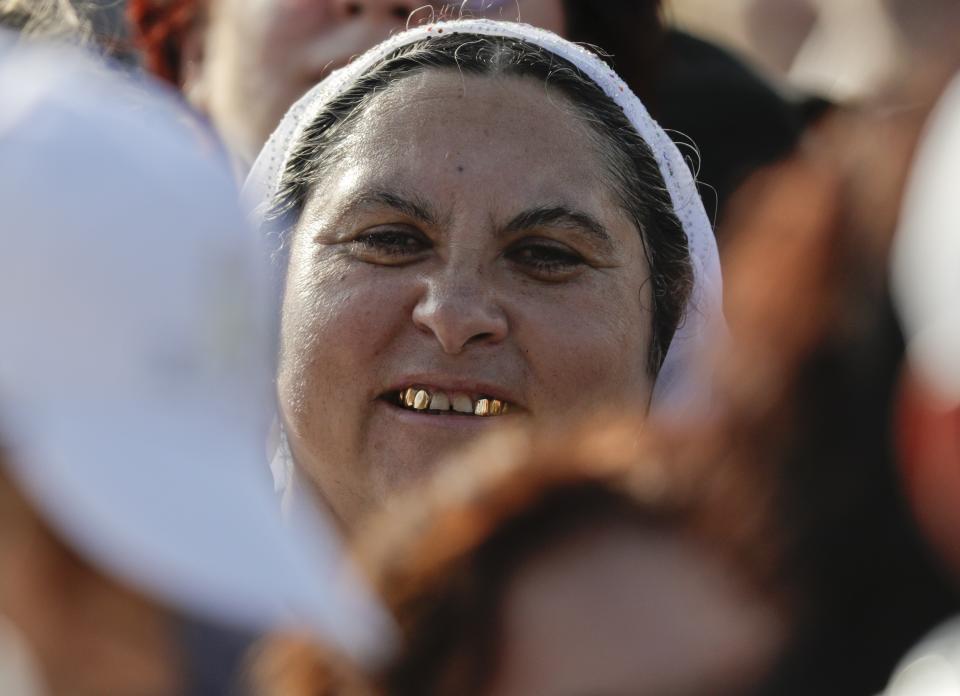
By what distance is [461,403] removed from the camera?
246cm

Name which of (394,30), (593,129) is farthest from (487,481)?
(394,30)

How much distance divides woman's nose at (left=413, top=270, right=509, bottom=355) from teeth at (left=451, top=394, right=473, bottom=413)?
0.07 m

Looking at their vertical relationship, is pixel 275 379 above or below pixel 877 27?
below

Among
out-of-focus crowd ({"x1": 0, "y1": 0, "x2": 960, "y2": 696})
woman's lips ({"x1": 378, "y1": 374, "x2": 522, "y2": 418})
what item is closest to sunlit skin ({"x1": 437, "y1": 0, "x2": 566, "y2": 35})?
woman's lips ({"x1": 378, "y1": 374, "x2": 522, "y2": 418})

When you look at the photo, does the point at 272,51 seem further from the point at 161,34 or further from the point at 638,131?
the point at 638,131

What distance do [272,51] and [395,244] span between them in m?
0.82

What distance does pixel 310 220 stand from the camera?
267 centimetres

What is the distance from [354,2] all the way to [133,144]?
1.86 metres

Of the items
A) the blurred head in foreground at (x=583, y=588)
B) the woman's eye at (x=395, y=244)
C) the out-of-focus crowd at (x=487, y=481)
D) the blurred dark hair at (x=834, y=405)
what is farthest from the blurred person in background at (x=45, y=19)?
the blurred dark hair at (x=834, y=405)

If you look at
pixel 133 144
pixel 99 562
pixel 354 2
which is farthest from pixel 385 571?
pixel 354 2

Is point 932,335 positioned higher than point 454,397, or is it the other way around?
point 932,335

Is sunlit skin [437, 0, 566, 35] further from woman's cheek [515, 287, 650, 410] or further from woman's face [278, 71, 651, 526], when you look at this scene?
woman's cheek [515, 287, 650, 410]

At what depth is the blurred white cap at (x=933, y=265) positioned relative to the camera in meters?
1.06

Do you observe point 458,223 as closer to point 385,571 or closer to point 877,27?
point 385,571
